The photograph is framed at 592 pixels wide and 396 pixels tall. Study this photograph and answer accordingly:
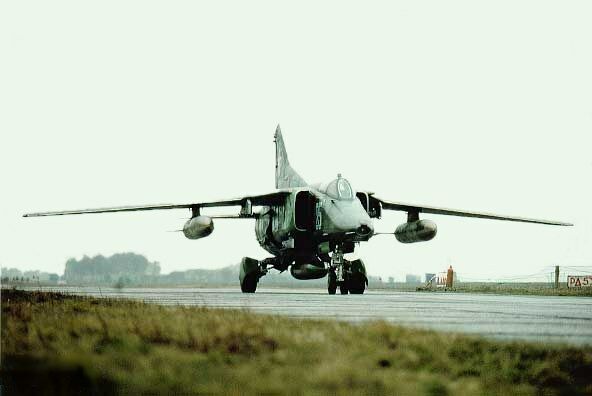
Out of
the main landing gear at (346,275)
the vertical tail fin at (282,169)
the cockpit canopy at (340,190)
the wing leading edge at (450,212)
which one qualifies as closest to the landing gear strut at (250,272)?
the vertical tail fin at (282,169)

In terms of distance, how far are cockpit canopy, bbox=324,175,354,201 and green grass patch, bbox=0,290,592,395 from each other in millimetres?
15834

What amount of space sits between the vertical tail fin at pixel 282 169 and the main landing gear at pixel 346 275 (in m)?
6.62

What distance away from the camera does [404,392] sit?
3883 mm

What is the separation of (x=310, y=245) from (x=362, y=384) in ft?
71.6

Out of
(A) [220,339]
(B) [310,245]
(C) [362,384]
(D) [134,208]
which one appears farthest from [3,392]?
(D) [134,208]

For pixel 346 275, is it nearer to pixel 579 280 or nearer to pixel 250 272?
pixel 250 272

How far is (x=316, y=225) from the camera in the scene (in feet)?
77.3

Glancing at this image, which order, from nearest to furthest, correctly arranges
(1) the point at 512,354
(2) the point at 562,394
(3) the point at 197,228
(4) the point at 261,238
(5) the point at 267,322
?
(2) the point at 562,394 → (1) the point at 512,354 → (5) the point at 267,322 → (3) the point at 197,228 → (4) the point at 261,238

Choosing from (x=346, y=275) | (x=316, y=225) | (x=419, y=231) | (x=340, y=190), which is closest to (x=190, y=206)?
(x=316, y=225)

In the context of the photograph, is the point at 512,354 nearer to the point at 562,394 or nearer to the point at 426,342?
the point at 426,342

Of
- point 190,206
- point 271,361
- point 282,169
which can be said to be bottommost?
point 271,361

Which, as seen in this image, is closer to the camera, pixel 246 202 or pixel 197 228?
pixel 197 228

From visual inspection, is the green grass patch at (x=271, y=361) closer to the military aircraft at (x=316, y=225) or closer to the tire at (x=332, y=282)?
the military aircraft at (x=316, y=225)

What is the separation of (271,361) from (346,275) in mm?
19195
